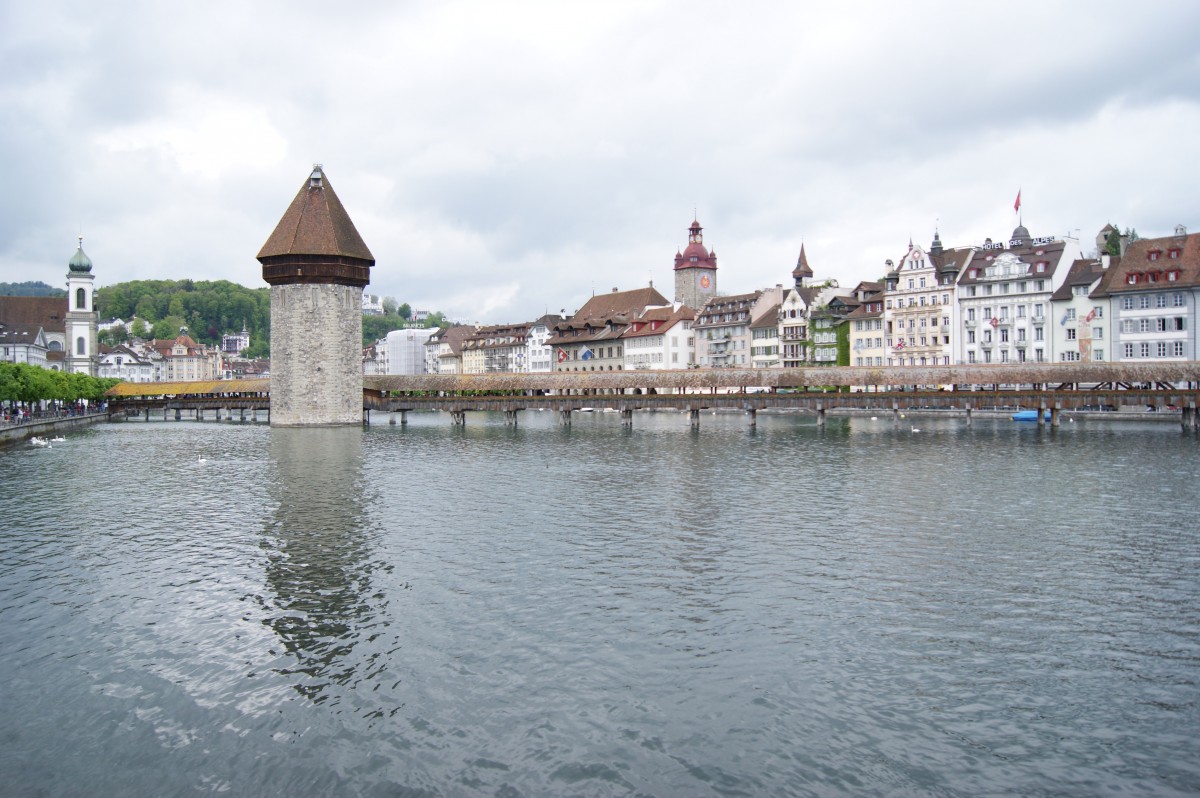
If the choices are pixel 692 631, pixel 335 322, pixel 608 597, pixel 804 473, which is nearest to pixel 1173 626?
pixel 692 631

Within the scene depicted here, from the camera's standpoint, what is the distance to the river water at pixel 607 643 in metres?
8.64

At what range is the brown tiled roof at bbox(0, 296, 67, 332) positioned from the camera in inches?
3816

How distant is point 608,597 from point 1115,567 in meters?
8.85

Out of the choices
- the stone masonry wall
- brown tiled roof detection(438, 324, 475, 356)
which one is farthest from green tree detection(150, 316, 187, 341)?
the stone masonry wall

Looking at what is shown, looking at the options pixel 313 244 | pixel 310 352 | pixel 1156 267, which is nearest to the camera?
pixel 313 244

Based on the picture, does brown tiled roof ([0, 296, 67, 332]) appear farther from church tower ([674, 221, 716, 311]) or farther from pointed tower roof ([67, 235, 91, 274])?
church tower ([674, 221, 716, 311])

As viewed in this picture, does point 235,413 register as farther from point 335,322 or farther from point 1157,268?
point 1157,268

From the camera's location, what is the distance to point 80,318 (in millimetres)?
102188

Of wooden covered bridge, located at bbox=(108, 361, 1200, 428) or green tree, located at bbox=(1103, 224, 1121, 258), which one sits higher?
green tree, located at bbox=(1103, 224, 1121, 258)

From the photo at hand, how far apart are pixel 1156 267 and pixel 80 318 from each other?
104m

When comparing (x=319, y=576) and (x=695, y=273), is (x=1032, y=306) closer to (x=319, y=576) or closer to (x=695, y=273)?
(x=695, y=273)

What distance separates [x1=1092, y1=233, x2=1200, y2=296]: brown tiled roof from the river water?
3711 cm

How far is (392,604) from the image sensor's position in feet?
45.5

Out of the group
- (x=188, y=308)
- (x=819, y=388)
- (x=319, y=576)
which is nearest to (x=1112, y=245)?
(x=819, y=388)
